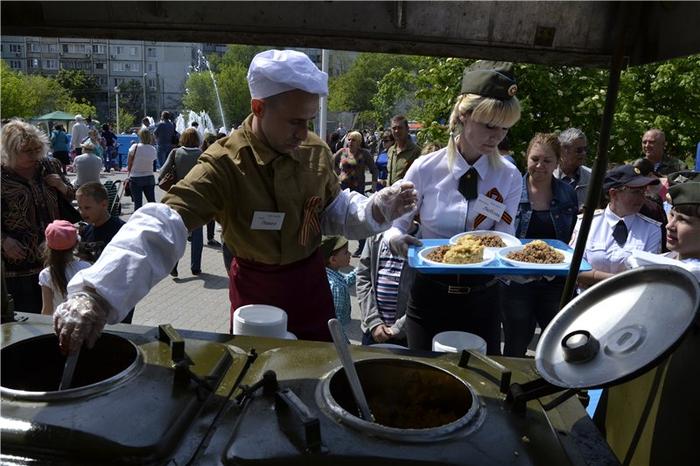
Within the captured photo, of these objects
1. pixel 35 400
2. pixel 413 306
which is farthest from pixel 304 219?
pixel 35 400

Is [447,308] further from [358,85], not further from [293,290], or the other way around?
[358,85]

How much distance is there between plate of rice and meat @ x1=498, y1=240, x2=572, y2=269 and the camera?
2.64 m

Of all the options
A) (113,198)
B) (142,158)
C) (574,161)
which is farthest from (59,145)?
(574,161)

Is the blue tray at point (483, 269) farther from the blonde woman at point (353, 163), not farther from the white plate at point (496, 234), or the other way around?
the blonde woman at point (353, 163)

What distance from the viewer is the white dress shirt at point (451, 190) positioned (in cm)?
268

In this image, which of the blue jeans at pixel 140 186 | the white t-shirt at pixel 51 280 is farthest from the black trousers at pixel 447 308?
the blue jeans at pixel 140 186

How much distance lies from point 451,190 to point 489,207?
201mm

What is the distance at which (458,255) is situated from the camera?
8.25 feet

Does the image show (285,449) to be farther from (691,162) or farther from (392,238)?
(691,162)

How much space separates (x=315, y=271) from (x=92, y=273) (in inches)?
38.7

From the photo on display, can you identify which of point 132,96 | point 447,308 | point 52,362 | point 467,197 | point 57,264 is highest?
point 132,96

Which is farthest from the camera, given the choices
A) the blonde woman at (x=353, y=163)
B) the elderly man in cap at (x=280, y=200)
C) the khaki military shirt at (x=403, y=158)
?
the blonde woman at (x=353, y=163)

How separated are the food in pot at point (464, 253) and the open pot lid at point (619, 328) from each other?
0.99 m

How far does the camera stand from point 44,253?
3648mm
